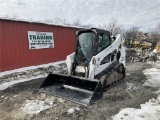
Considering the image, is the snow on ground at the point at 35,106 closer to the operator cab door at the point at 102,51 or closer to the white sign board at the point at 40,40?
the operator cab door at the point at 102,51

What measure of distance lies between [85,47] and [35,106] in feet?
8.97

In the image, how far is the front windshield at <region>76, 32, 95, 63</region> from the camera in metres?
5.78

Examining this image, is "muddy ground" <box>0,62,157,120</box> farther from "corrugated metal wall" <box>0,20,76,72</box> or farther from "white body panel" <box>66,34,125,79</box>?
"corrugated metal wall" <box>0,20,76,72</box>

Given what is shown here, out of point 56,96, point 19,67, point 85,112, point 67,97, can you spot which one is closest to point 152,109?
point 85,112

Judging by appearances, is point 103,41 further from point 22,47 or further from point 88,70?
point 22,47

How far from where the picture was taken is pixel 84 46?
6.03 m

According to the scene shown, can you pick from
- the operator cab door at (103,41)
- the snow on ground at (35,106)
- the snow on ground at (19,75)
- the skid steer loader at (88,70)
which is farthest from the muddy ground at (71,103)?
the operator cab door at (103,41)

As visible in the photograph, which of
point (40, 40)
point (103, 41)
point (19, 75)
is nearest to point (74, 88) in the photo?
point (103, 41)

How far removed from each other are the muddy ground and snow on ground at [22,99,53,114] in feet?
0.28

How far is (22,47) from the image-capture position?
31.3ft

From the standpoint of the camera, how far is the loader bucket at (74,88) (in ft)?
15.4

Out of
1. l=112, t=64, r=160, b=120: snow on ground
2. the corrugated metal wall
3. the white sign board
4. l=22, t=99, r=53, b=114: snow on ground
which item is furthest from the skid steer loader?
the white sign board

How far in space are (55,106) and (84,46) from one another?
8.21 ft

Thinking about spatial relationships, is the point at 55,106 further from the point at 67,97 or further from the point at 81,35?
the point at 81,35
